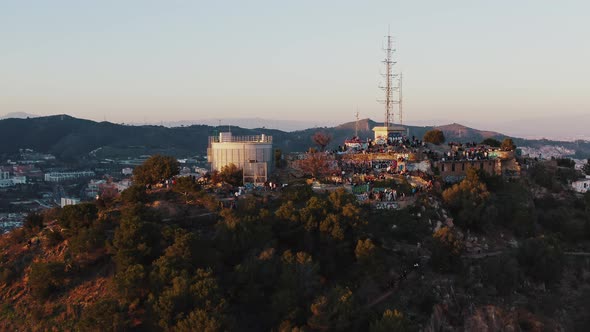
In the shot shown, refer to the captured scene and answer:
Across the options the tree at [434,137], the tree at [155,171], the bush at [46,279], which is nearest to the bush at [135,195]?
the tree at [155,171]

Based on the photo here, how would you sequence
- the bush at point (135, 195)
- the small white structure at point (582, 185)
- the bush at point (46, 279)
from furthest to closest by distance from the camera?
the small white structure at point (582, 185) → the bush at point (135, 195) → the bush at point (46, 279)

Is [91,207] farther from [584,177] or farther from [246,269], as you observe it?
[584,177]

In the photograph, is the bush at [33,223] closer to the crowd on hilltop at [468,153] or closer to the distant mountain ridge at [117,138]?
the crowd on hilltop at [468,153]

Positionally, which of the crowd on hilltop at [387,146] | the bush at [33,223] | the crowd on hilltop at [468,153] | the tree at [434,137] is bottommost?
the bush at [33,223]

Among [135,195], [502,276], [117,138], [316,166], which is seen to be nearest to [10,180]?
[117,138]

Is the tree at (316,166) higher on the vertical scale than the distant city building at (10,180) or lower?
higher

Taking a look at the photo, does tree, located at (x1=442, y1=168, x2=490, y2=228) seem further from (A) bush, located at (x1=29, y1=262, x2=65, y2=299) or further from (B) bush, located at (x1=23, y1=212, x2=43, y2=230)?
(B) bush, located at (x1=23, y1=212, x2=43, y2=230)
